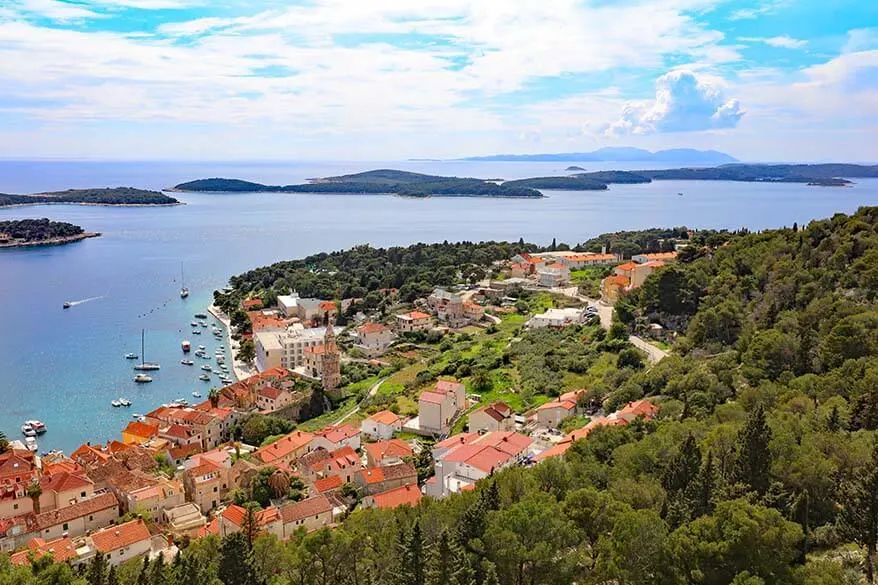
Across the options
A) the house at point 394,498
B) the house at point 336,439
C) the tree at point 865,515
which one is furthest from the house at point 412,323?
the tree at point 865,515

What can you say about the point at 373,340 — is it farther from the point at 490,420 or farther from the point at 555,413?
the point at 555,413

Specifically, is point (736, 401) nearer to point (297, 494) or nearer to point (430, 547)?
point (430, 547)

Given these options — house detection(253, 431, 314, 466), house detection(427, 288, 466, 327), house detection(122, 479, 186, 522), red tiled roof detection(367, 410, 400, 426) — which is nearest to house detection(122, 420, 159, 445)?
→ house detection(253, 431, 314, 466)

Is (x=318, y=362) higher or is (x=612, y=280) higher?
(x=612, y=280)

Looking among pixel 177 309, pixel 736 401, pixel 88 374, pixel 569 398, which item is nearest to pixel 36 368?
pixel 88 374

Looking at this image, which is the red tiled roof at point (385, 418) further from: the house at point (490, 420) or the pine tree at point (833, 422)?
the pine tree at point (833, 422)

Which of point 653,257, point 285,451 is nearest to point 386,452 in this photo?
point 285,451
